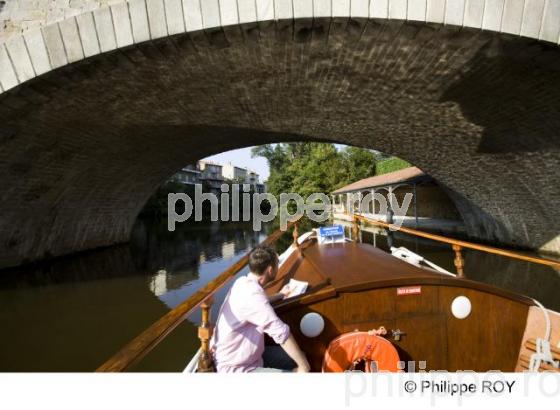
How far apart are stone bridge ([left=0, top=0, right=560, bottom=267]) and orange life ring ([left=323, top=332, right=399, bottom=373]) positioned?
4002 mm

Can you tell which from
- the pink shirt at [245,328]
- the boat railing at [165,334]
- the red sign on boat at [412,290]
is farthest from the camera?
the red sign on boat at [412,290]

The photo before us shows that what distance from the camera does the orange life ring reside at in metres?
2.66

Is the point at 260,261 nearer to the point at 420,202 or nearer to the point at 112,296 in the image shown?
the point at 112,296

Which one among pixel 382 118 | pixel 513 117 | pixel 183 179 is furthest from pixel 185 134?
pixel 183 179

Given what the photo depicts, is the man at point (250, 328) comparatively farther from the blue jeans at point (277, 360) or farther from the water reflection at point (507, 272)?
the water reflection at point (507, 272)

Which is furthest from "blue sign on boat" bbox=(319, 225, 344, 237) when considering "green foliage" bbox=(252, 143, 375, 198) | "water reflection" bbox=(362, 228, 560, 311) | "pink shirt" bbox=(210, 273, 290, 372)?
"green foliage" bbox=(252, 143, 375, 198)

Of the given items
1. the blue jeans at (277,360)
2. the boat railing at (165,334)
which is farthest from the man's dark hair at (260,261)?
the blue jeans at (277,360)

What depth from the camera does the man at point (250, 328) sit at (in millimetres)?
2248

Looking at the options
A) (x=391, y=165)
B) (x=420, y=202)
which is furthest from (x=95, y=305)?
(x=391, y=165)

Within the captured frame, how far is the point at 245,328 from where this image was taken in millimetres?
2340

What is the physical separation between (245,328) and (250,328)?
0.03 meters

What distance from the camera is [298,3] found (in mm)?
4703

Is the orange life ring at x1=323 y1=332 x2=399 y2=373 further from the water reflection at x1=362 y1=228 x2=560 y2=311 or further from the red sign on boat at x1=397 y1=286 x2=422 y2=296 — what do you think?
the water reflection at x1=362 y1=228 x2=560 y2=311
